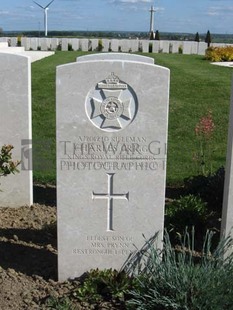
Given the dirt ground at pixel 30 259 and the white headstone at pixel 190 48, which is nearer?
the dirt ground at pixel 30 259

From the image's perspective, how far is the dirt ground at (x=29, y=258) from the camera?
423 centimetres

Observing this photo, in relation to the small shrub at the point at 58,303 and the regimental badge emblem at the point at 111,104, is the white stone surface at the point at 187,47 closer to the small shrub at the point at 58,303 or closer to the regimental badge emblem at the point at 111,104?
the regimental badge emblem at the point at 111,104

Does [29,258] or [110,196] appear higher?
[110,196]

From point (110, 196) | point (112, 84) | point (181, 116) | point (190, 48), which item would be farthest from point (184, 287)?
point (190, 48)

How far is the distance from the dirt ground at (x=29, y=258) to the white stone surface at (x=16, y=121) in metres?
0.18

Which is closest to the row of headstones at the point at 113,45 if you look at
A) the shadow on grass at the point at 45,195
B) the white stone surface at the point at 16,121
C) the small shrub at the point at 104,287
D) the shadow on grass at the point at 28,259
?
the shadow on grass at the point at 45,195

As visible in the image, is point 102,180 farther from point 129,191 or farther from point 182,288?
point 182,288

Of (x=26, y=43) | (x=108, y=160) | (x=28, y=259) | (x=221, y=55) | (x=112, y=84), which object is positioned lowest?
(x=28, y=259)

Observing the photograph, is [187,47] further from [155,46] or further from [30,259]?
[30,259]

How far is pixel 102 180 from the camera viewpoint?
4.27m

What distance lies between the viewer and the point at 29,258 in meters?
4.85

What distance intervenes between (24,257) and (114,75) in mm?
1909

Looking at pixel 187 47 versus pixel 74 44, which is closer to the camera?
pixel 187 47

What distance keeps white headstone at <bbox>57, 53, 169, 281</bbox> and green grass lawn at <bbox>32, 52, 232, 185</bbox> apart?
9.17 ft
